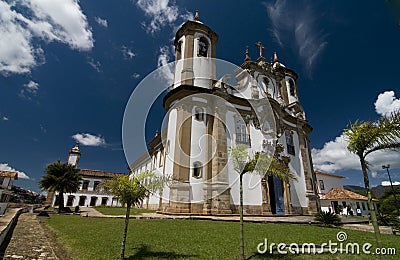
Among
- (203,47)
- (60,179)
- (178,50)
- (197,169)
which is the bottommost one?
(60,179)

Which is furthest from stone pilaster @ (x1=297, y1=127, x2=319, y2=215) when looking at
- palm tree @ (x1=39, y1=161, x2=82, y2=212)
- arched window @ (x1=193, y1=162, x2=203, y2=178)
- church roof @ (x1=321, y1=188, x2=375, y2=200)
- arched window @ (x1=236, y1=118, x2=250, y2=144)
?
palm tree @ (x1=39, y1=161, x2=82, y2=212)

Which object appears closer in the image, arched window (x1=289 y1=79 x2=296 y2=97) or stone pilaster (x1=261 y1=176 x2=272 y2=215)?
stone pilaster (x1=261 y1=176 x2=272 y2=215)

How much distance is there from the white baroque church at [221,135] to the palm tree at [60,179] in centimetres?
969

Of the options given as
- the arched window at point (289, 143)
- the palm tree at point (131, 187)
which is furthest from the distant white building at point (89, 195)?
the palm tree at point (131, 187)

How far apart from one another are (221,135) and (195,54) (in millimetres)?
9411

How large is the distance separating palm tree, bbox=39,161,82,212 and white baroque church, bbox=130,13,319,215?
9.69m

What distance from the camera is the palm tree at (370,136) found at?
4.41m

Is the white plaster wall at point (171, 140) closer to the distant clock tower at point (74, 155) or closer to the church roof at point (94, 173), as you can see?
the church roof at point (94, 173)

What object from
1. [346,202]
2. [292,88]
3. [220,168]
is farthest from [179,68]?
[346,202]

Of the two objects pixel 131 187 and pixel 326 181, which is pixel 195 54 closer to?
pixel 131 187

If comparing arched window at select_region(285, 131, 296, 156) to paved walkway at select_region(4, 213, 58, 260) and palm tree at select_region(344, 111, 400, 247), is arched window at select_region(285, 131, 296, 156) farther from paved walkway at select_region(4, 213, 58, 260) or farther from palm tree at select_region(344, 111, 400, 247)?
paved walkway at select_region(4, 213, 58, 260)

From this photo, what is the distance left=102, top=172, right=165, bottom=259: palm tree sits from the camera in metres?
5.98

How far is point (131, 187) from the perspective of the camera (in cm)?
601

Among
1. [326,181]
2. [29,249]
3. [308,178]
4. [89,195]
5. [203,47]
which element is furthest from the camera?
[89,195]
